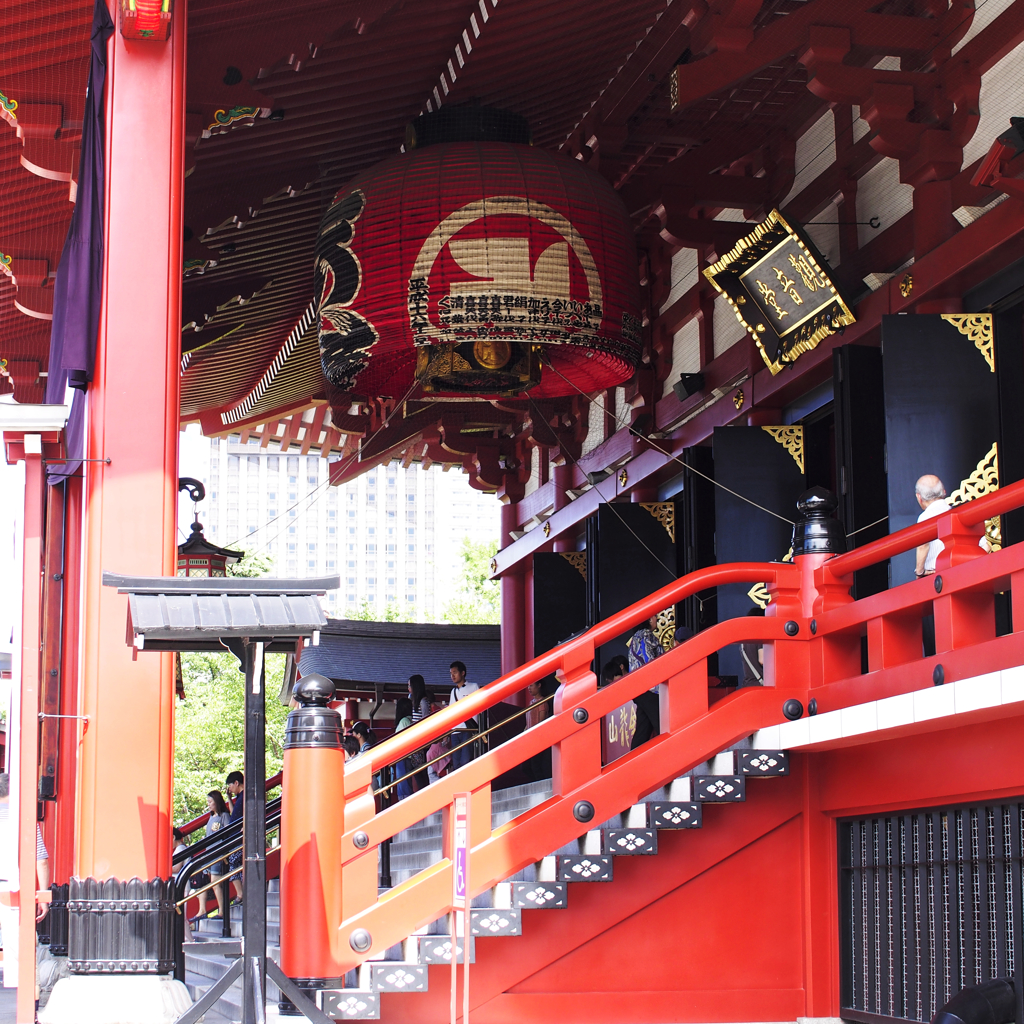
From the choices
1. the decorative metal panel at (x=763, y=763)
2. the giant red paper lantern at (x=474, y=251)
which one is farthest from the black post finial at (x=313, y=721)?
the giant red paper lantern at (x=474, y=251)

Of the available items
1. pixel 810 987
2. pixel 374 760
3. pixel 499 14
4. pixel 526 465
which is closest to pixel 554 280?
pixel 499 14

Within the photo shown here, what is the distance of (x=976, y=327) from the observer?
768 centimetres

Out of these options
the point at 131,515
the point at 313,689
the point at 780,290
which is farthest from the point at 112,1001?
the point at 780,290

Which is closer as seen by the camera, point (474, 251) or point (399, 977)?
point (399, 977)

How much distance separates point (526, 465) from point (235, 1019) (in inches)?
373

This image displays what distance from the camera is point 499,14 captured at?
8.70 m

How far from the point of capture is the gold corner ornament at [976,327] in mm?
7652

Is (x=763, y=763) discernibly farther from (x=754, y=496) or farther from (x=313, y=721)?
(x=754, y=496)

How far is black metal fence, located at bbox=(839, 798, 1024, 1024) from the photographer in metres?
6.03

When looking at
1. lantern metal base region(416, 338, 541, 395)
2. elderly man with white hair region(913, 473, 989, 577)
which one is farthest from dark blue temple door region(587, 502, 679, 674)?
elderly man with white hair region(913, 473, 989, 577)

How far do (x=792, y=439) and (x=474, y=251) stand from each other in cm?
272

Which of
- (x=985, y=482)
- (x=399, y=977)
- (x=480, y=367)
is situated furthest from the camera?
(x=480, y=367)

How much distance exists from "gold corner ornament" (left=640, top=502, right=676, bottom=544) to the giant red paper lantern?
8.96 ft

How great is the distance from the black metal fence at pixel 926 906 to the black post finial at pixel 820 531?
1.37 metres
